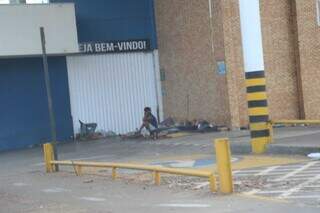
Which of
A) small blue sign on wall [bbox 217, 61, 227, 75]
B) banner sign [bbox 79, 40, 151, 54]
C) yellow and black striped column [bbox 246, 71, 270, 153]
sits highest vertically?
banner sign [bbox 79, 40, 151, 54]

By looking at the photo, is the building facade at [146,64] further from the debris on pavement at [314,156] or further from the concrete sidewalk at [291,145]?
the debris on pavement at [314,156]

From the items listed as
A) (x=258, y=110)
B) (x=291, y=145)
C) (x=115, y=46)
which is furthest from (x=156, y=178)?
A: (x=115, y=46)

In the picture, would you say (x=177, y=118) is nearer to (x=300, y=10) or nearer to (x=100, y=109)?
(x=100, y=109)

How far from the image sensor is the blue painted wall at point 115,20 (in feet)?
102

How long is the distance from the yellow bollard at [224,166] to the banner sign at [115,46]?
775 inches

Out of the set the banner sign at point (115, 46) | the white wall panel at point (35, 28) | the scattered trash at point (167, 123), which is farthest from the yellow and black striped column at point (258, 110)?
the banner sign at point (115, 46)

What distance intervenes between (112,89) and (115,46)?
1992mm

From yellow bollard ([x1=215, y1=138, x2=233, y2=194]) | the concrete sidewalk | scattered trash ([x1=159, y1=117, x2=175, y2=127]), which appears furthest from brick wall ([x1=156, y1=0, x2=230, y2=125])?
yellow bollard ([x1=215, y1=138, x2=233, y2=194])

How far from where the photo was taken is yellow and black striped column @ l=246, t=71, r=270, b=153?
17.8m

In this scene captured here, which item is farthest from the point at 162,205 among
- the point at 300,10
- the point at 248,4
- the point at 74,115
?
the point at 74,115

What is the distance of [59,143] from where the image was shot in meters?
29.9

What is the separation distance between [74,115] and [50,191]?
16.8 metres

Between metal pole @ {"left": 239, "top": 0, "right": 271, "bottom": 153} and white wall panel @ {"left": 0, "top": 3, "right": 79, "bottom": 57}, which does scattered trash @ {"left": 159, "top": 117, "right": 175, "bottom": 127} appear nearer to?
white wall panel @ {"left": 0, "top": 3, "right": 79, "bottom": 57}

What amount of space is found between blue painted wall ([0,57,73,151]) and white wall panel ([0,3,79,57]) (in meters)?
1.80
